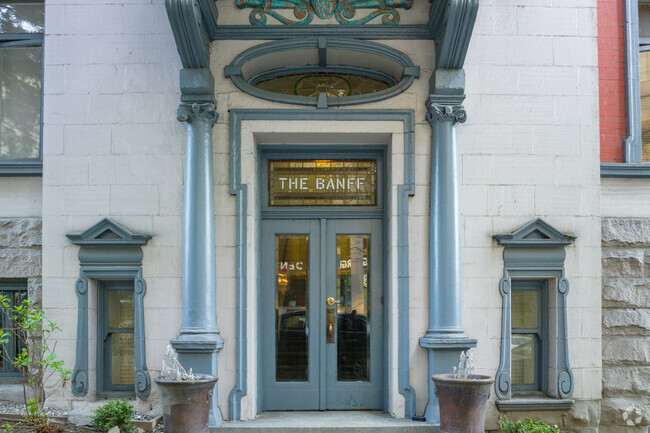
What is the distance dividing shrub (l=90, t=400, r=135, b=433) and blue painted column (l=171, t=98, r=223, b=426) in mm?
805

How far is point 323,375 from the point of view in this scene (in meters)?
7.71

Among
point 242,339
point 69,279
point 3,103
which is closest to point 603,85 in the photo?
point 242,339

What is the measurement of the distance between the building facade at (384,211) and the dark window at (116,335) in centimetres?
3

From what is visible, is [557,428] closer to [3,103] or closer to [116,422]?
[116,422]

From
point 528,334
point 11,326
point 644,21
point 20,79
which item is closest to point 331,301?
point 528,334

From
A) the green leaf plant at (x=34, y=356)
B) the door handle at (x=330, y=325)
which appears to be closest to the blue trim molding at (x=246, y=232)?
the door handle at (x=330, y=325)

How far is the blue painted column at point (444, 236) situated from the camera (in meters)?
7.05

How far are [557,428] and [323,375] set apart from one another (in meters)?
2.81

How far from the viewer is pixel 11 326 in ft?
25.6

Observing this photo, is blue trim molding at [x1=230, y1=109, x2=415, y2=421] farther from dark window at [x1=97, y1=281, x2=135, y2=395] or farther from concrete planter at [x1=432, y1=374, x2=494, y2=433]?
dark window at [x1=97, y1=281, x2=135, y2=395]

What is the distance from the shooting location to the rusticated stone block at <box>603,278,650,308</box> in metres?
7.61

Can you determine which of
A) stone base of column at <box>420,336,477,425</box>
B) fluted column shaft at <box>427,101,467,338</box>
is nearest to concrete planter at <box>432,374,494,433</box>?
stone base of column at <box>420,336,477,425</box>

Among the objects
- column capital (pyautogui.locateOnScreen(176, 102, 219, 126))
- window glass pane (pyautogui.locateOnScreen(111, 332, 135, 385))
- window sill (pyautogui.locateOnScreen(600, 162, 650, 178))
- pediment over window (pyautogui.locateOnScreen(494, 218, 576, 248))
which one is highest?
column capital (pyautogui.locateOnScreen(176, 102, 219, 126))

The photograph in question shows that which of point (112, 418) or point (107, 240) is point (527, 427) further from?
point (107, 240)
